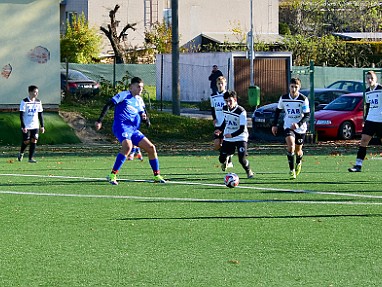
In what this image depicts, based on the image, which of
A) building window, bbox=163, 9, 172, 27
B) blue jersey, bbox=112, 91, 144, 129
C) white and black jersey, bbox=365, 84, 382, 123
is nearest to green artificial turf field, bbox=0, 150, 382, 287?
blue jersey, bbox=112, 91, 144, 129

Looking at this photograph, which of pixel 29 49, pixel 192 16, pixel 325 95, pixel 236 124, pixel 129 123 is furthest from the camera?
pixel 192 16

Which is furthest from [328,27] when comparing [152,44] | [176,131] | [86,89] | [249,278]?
[249,278]

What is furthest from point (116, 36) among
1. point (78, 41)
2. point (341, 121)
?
point (341, 121)

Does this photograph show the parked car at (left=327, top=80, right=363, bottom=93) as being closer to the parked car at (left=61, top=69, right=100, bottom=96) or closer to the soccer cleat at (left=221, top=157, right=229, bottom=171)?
the parked car at (left=61, top=69, right=100, bottom=96)

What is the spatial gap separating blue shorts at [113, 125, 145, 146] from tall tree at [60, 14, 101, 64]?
122ft

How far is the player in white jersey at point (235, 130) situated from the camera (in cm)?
1662

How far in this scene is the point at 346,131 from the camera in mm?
28703

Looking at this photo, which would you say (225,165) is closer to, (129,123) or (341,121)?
(129,123)

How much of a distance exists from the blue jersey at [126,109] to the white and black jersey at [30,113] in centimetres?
582

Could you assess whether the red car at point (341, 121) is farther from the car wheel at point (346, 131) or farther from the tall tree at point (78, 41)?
the tall tree at point (78, 41)

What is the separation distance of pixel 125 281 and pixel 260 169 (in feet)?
37.1

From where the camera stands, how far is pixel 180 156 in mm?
23703

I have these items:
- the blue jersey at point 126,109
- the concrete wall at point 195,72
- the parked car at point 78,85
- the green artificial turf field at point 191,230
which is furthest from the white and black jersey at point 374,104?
the concrete wall at point 195,72

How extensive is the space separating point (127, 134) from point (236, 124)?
7.05ft
